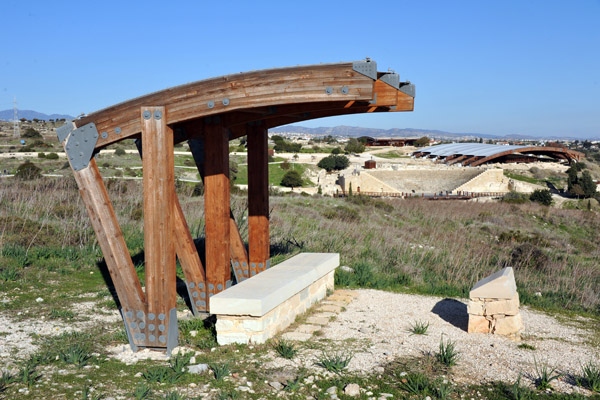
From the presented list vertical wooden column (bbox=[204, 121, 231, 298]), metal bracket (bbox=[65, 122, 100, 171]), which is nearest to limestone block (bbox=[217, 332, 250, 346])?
vertical wooden column (bbox=[204, 121, 231, 298])

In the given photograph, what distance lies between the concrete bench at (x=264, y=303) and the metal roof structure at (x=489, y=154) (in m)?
51.6

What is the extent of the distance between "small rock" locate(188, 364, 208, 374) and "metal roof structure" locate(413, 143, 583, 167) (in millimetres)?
53752

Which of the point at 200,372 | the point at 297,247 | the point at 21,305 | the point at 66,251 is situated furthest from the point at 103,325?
the point at 297,247

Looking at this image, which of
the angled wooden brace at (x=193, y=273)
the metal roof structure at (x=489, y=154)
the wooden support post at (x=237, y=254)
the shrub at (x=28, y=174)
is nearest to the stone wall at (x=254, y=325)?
the angled wooden brace at (x=193, y=273)

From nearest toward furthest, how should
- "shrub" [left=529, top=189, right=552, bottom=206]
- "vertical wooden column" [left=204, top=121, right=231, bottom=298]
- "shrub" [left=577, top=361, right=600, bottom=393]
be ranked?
"shrub" [left=577, top=361, right=600, bottom=393] → "vertical wooden column" [left=204, top=121, right=231, bottom=298] → "shrub" [left=529, top=189, right=552, bottom=206]

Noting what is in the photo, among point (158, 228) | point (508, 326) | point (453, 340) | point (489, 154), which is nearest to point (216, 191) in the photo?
point (158, 228)

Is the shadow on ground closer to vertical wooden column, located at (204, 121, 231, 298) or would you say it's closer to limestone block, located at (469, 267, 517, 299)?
limestone block, located at (469, 267, 517, 299)

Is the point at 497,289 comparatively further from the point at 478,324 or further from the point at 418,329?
the point at 418,329

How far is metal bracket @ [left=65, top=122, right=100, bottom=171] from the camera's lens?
17.5ft

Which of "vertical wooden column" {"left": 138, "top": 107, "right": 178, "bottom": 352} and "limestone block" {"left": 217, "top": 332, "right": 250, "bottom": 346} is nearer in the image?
"vertical wooden column" {"left": 138, "top": 107, "right": 178, "bottom": 352}

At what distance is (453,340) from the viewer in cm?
564

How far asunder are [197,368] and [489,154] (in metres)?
57.8

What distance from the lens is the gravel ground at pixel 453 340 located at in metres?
4.81

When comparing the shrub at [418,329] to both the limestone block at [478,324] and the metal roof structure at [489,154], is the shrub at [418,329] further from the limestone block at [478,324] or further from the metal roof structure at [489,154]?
the metal roof structure at [489,154]
